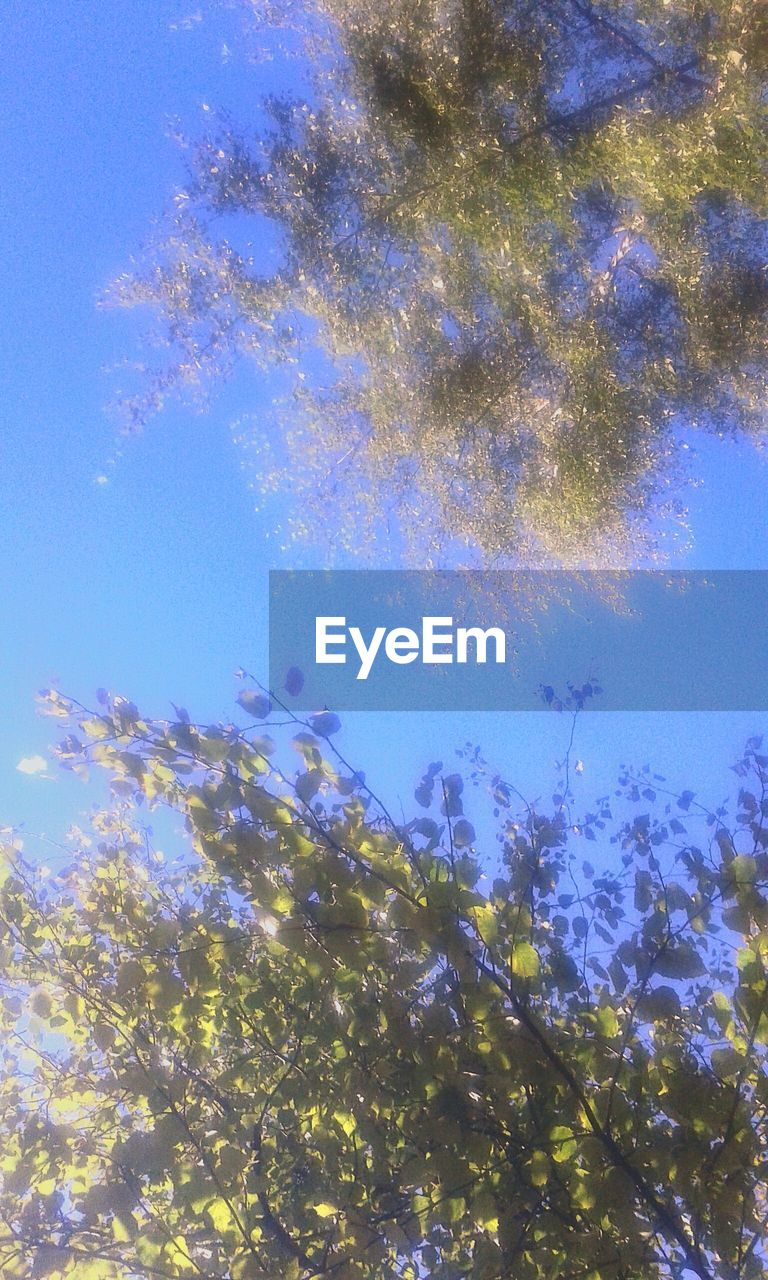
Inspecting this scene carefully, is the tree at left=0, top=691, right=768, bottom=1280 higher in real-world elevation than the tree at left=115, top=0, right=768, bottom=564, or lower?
lower

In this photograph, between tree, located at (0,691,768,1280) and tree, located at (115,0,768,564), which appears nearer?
tree, located at (0,691,768,1280)

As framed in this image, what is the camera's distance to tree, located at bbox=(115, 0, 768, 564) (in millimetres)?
4695

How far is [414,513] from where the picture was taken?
540 centimetres

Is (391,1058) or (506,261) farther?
(506,261)

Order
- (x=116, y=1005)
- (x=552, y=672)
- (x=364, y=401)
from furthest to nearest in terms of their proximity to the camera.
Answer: (x=364, y=401) → (x=552, y=672) → (x=116, y=1005)

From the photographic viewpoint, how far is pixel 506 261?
4973 millimetres

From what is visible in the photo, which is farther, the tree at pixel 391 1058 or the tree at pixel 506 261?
the tree at pixel 506 261

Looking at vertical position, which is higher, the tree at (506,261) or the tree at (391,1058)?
the tree at (506,261)

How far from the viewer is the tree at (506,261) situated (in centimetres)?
470

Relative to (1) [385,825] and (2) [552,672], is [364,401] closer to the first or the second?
(2) [552,672]

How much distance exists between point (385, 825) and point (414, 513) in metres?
3.51

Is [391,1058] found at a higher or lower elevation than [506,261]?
lower

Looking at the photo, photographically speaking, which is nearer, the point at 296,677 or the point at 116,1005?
the point at 296,677

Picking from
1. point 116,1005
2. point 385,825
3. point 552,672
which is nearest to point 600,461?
point 552,672
